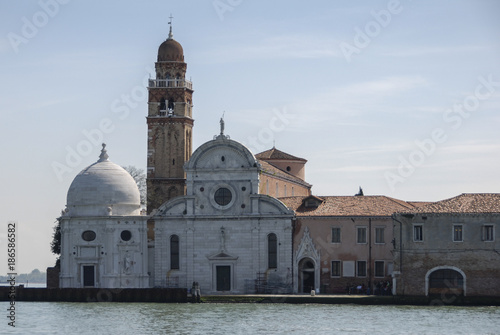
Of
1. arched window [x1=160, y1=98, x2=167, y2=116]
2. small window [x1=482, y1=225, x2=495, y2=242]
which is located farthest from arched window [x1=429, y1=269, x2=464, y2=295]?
arched window [x1=160, y1=98, x2=167, y2=116]

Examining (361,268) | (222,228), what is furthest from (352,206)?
(222,228)

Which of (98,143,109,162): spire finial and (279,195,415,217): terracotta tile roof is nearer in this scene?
(279,195,415,217): terracotta tile roof

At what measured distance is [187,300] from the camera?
67.8 meters

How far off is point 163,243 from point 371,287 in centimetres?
1219

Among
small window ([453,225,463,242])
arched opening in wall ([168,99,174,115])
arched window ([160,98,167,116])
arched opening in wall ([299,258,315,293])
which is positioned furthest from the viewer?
arched window ([160,98,167,116])

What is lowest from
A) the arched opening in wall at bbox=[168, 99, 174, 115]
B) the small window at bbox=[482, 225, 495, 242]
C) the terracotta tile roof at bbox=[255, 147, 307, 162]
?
the small window at bbox=[482, 225, 495, 242]

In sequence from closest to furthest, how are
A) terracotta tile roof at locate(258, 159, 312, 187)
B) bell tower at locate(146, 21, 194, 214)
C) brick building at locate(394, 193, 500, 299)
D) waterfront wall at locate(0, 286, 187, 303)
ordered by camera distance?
brick building at locate(394, 193, 500, 299), waterfront wall at locate(0, 286, 187, 303), terracotta tile roof at locate(258, 159, 312, 187), bell tower at locate(146, 21, 194, 214)

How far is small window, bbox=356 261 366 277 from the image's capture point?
2813 inches

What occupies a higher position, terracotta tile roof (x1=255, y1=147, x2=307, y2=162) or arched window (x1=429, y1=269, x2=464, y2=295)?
terracotta tile roof (x1=255, y1=147, x2=307, y2=162)

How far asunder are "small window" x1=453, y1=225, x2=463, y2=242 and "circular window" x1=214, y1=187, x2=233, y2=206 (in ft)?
46.2

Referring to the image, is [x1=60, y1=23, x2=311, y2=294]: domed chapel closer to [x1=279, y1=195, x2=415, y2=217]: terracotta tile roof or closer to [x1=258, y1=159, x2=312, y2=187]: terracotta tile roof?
[x1=279, y1=195, x2=415, y2=217]: terracotta tile roof

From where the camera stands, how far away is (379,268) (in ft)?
233

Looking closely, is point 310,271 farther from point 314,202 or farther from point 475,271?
point 475,271

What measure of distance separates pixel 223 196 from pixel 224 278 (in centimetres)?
462
